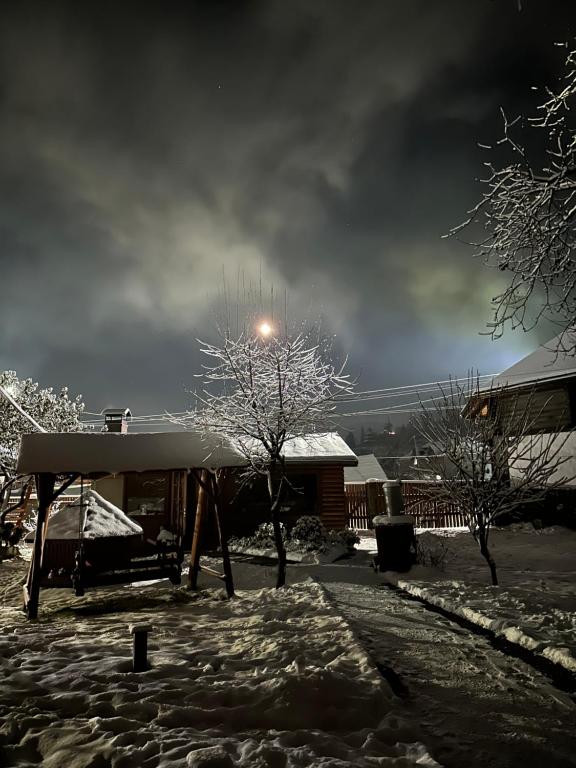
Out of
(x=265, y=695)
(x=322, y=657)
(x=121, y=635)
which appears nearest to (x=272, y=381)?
(x=121, y=635)

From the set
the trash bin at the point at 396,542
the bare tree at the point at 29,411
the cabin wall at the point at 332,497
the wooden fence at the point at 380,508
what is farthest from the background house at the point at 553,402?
the bare tree at the point at 29,411

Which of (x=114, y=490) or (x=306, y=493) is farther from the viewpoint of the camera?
(x=306, y=493)

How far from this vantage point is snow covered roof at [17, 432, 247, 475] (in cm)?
804

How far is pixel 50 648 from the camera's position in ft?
18.0

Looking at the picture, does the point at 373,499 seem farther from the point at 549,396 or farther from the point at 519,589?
the point at 519,589

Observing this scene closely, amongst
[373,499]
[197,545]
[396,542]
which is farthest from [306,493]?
[197,545]

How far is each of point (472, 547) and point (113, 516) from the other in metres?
10.6

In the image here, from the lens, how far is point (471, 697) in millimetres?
4043

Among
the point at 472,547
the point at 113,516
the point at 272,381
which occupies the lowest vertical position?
the point at 472,547

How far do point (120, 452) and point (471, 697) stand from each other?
674 centimetres

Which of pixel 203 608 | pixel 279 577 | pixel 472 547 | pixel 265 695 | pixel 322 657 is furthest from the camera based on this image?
pixel 472 547

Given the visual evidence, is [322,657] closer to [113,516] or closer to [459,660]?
[459,660]

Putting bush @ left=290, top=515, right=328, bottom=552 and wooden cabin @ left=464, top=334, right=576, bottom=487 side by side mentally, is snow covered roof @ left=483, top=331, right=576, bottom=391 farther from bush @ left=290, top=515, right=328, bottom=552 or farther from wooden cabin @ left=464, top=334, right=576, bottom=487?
bush @ left=290, top=515, right=328, bottom=552

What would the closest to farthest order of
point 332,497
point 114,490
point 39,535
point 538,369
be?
1. point 39,535
2. point 538,369
3. point 114,490
4. point 332,497
